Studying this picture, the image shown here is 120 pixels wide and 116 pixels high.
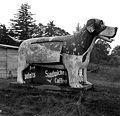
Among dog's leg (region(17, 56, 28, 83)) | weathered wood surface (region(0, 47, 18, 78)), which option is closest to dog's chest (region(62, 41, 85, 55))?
dog's leg (region(17, 56, 28, 83))

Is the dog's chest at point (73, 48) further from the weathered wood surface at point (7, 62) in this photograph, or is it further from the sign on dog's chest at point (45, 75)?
the weathered wood surface at point (7, 62)

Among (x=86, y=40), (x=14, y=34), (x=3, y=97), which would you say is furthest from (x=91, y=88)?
(x=14, y=34)

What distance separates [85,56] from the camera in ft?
19.3

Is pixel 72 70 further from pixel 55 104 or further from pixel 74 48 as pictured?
pixel 55 104

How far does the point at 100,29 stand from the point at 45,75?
2.11 m

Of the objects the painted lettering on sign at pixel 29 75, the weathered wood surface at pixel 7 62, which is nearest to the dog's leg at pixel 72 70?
the painted lettering on sign at pixel 29 75

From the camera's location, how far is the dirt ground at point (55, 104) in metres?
4.16

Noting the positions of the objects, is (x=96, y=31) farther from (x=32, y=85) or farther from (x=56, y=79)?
(x=32, y=85)

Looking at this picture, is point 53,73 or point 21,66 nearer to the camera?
point 53,73

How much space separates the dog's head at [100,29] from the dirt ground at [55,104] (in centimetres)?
152

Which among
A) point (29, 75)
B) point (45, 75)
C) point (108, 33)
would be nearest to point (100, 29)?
point (108, 33)

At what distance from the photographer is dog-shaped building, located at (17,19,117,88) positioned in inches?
222

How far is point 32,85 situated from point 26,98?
3.74 ft

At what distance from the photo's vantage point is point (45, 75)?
6543mm
